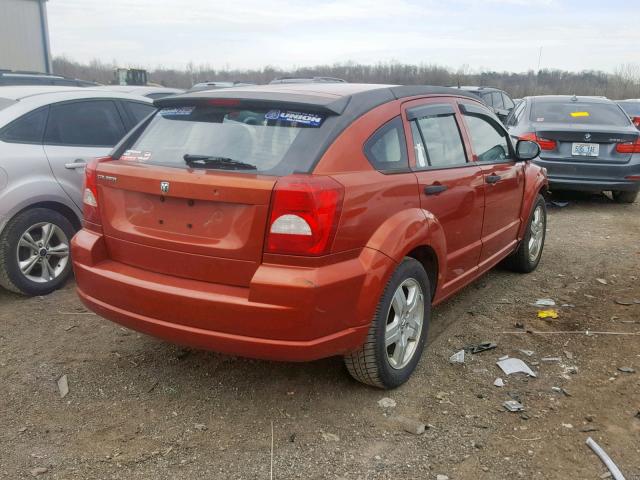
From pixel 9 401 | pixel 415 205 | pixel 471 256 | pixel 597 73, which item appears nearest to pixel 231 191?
pixel 415 205

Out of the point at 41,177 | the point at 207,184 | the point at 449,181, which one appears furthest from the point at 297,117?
the point at 41,177

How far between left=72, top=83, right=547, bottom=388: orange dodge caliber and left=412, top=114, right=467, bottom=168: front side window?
2cm

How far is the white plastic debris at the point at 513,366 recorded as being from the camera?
12.2ft

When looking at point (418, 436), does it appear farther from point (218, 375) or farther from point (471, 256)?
point (471, 256)

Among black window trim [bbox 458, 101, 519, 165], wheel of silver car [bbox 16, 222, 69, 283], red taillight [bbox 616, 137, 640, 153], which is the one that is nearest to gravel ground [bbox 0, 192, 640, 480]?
wheel of silver car [bbox 16, 222, 69, 283]

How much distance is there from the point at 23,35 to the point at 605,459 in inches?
1063

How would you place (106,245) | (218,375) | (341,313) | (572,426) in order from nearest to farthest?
(341,313) → (572,426) → (106,245) → (218,375)

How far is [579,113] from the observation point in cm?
901

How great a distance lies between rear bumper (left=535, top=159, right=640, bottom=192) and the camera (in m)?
8.31

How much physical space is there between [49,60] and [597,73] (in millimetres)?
45352

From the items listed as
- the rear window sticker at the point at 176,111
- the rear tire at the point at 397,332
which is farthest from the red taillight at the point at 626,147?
the rear window sticker at the point at 176,111

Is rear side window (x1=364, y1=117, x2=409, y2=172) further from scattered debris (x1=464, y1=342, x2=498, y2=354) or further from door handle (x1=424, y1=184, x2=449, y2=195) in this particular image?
scattered debris (x1=464, y1=342, x2=498, y2=354)

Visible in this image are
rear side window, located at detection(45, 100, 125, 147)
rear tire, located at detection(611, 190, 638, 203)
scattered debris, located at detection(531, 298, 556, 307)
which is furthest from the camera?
rear tire, located at detection(611, 190, 638, 203)

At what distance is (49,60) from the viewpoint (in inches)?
1019
